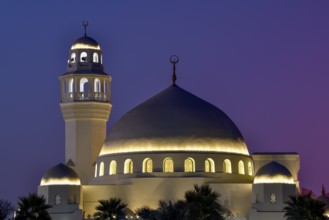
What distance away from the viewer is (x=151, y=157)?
99.8 meters

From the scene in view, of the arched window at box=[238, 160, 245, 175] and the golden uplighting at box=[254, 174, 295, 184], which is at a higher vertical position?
the arched window at box=[238, 160, 245, 175]

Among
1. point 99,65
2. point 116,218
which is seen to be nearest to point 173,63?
point 99,65

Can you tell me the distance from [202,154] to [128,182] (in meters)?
5.87

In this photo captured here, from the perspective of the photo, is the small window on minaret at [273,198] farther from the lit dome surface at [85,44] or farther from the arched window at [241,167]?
the lit dome surface at [85,44]

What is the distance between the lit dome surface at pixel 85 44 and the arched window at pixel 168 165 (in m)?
12.8

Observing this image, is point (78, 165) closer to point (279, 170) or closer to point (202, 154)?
point (202, 154)

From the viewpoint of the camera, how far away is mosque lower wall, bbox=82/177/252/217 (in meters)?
97.4

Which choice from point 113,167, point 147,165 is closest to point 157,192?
point 147,165

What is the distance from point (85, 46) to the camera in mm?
106938

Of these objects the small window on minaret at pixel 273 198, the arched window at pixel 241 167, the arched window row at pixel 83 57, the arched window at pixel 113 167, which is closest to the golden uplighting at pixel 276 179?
the small window on minaret at pixel 273 198

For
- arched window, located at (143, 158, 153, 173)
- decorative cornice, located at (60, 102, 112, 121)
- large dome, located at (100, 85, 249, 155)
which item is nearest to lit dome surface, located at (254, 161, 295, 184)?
large dome, located at (100, 85, 249, 155)

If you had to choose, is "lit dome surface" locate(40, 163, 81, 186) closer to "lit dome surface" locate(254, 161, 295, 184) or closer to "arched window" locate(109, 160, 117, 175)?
"arched window" locate(109, 160, 117, 175)

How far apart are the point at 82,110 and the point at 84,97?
1194 millimetres

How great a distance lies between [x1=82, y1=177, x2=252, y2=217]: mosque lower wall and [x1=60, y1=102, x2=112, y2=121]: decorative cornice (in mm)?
7028
